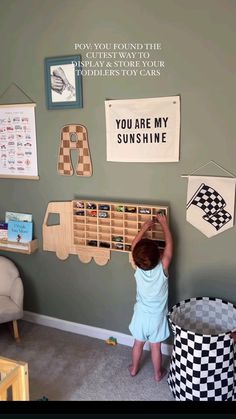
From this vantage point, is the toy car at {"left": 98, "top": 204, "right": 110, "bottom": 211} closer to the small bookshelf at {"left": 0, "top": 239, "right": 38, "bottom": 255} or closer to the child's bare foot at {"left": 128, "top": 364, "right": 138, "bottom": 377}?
the small bookshelf at {"left": 0, "top": 239, "right": 38, "bottom": 255}

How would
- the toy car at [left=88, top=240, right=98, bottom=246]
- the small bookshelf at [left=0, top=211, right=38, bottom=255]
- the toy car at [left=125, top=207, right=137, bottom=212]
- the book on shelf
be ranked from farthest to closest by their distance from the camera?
the book on shelf, the small bookshelf at [left=0, top=211, right=38, bottom=255], the toy car at [left=88, top=240, right=98, bottom=246], the toy car at [left=125, top=207, right=137, bottom=212]

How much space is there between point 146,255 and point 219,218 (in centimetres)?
49

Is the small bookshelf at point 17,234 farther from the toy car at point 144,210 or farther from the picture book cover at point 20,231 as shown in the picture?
the toy car at point 144,210

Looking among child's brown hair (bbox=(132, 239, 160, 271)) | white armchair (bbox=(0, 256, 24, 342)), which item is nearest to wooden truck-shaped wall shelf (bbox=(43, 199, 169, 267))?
child's brown hair (bbox=(132, 239, 160, 271))

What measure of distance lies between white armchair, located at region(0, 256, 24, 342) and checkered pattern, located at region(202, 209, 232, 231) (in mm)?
1422

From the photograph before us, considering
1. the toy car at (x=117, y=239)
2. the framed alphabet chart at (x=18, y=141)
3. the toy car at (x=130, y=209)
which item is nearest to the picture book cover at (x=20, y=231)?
the framed alphabet chart at (x=18, y=141)

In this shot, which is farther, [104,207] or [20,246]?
[20,246]

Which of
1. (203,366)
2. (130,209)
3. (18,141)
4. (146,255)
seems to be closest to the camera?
(203,366)

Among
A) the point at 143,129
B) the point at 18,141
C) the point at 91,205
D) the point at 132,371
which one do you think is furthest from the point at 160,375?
the point at 18,141

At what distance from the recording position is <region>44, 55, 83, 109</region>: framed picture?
2.43 metres

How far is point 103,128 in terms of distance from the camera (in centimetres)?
244

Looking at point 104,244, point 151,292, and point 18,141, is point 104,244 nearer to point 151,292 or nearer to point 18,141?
point 151,292

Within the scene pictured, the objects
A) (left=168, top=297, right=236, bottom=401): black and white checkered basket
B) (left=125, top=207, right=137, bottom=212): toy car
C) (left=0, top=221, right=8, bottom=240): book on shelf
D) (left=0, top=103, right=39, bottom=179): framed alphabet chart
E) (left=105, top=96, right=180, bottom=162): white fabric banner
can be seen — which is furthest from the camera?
(left=0, top=221, right=8, bottom=240): book on shelf

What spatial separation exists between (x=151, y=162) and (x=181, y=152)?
20cm
